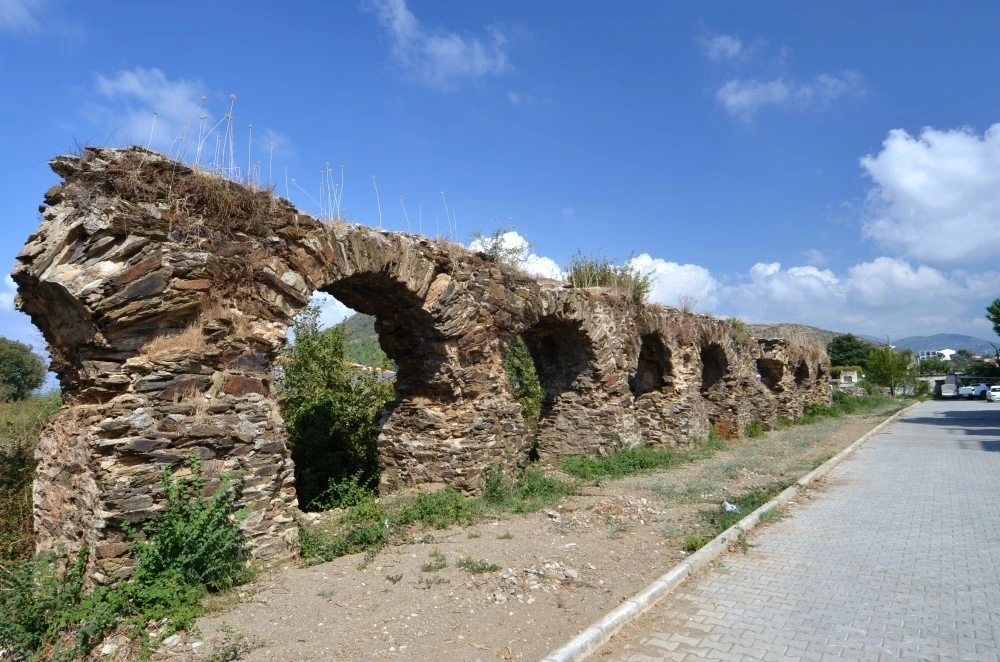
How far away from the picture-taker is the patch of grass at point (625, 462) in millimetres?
10344

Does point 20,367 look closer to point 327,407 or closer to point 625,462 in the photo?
point 327,407

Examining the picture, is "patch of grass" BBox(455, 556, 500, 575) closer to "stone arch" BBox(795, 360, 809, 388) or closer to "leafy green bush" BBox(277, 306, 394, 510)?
"leafy green bush" BBox(277, 306, 394, 510)

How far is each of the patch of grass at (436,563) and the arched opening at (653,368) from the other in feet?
31.8

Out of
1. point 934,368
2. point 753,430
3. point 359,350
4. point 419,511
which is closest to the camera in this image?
point 419,511

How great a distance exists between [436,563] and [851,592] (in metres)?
3.44

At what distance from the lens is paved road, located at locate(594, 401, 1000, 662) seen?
381 centimetres

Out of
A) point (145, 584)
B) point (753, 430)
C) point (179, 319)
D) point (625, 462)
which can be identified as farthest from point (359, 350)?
point (753, 430)

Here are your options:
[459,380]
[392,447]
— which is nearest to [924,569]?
[459,380]

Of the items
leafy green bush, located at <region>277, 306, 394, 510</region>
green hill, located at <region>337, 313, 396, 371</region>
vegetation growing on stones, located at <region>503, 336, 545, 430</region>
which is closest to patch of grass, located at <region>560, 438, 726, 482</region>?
leafy green bush, located at <region>277, 306, 394, 510</region>

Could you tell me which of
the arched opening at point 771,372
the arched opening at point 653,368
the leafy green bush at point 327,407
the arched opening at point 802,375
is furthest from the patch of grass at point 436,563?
the arched opening at point 802,375

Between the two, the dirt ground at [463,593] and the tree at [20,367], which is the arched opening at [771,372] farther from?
the tree at [20,367]

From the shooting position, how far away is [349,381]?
35.8 feet

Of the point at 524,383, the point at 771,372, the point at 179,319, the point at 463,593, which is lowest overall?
the point at 463,593

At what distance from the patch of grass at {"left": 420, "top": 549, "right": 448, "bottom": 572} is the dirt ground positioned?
0.05 feet
